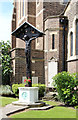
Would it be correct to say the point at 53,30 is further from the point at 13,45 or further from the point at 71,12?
the point at 13,45

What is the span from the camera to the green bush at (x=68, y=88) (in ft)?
35.9

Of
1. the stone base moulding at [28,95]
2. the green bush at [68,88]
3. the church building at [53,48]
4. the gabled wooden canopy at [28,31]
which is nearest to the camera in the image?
the stone base moulding at [28,95]

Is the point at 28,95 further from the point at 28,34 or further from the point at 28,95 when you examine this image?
the point at 28,34

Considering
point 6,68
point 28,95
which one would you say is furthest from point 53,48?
point 28,95

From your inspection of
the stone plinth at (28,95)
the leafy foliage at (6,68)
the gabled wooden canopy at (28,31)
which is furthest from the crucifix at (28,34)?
the leafy foliage at (6,68)

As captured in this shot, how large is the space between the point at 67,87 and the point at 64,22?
28.1 feet

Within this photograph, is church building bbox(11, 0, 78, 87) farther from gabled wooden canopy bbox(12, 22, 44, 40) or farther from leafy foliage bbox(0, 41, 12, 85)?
→ gabled wooden canopy bbox(12, 22, 44, 40)

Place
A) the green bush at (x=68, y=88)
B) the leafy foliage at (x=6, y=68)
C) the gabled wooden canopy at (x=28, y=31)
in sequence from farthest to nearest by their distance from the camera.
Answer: the leafy foliage at (x=6, y=68), the gabled wooden canopy at (x=28, y=31), the green bush at (x=68, y=88)

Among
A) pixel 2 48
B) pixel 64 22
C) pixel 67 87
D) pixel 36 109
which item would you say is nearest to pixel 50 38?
pixel 64 22

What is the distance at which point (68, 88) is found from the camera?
11.1 m

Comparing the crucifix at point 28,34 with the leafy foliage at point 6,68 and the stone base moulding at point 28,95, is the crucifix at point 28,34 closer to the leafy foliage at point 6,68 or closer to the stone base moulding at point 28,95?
the stone base moulding at point 28,95

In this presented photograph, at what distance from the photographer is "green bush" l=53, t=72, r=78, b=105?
35.9 feet

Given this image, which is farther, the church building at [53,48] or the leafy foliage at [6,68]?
the leafy foliage at [6,68]

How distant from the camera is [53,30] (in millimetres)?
18594
